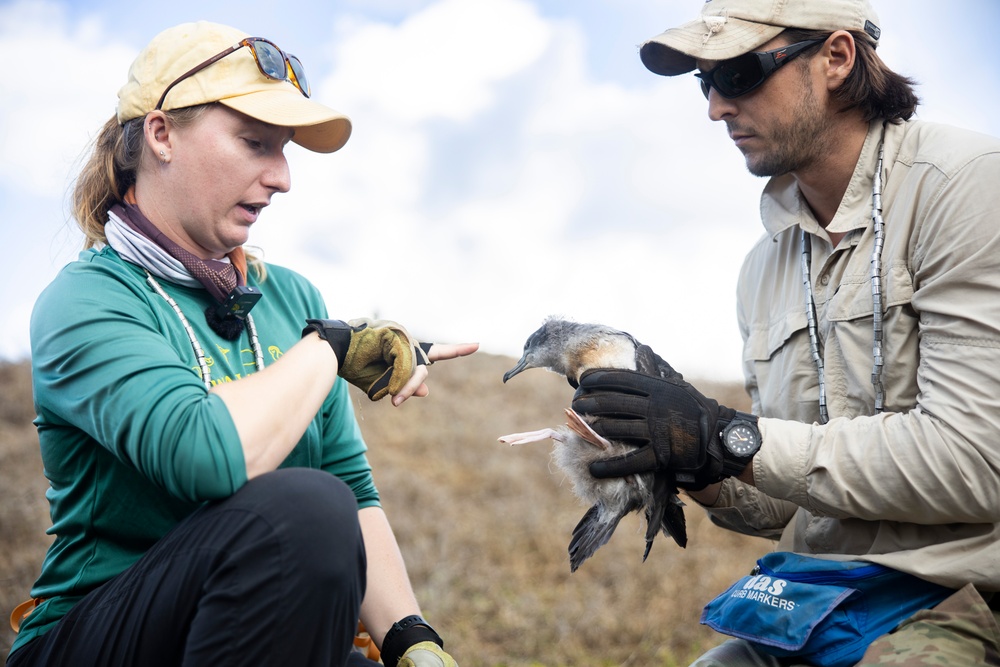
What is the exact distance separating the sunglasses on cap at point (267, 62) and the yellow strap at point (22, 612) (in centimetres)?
157

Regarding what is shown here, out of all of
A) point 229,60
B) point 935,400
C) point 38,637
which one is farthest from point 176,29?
point 935,400

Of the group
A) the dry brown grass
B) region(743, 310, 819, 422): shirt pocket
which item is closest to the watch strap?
region(743, 310, 819, 422): shirt pocket

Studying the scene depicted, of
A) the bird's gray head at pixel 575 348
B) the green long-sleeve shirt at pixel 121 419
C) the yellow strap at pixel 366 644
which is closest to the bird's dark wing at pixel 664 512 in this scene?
the bird's gray head at pixel 575 348

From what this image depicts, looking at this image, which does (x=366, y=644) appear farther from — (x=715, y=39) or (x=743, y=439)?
(x=715, y=39)

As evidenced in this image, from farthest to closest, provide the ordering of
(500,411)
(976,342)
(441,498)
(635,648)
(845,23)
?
(500,411)
(441,498)
(635,648)
(845,23)
(976,342)

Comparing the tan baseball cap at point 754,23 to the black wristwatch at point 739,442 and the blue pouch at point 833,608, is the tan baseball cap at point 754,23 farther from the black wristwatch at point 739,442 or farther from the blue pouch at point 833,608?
the blue pouch at point 833,608

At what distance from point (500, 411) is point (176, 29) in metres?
6.64

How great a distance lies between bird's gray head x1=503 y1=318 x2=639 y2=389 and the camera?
343cm

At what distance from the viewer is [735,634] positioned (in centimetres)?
294

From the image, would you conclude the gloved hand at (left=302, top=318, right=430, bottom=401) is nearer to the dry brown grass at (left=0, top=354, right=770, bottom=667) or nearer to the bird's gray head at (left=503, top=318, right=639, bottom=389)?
the bird's gray head at (left=503, top=318, right=639, bottom=389)

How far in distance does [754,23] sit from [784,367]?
1312mm

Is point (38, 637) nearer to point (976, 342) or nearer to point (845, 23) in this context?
point (976, 342)

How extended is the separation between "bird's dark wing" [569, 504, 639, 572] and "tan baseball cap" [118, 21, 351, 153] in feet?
5.73

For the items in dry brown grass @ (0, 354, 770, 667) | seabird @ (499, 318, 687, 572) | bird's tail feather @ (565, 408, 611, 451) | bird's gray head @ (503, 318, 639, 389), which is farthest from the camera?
dry brown grass @ (0, 354, 770, 667)
